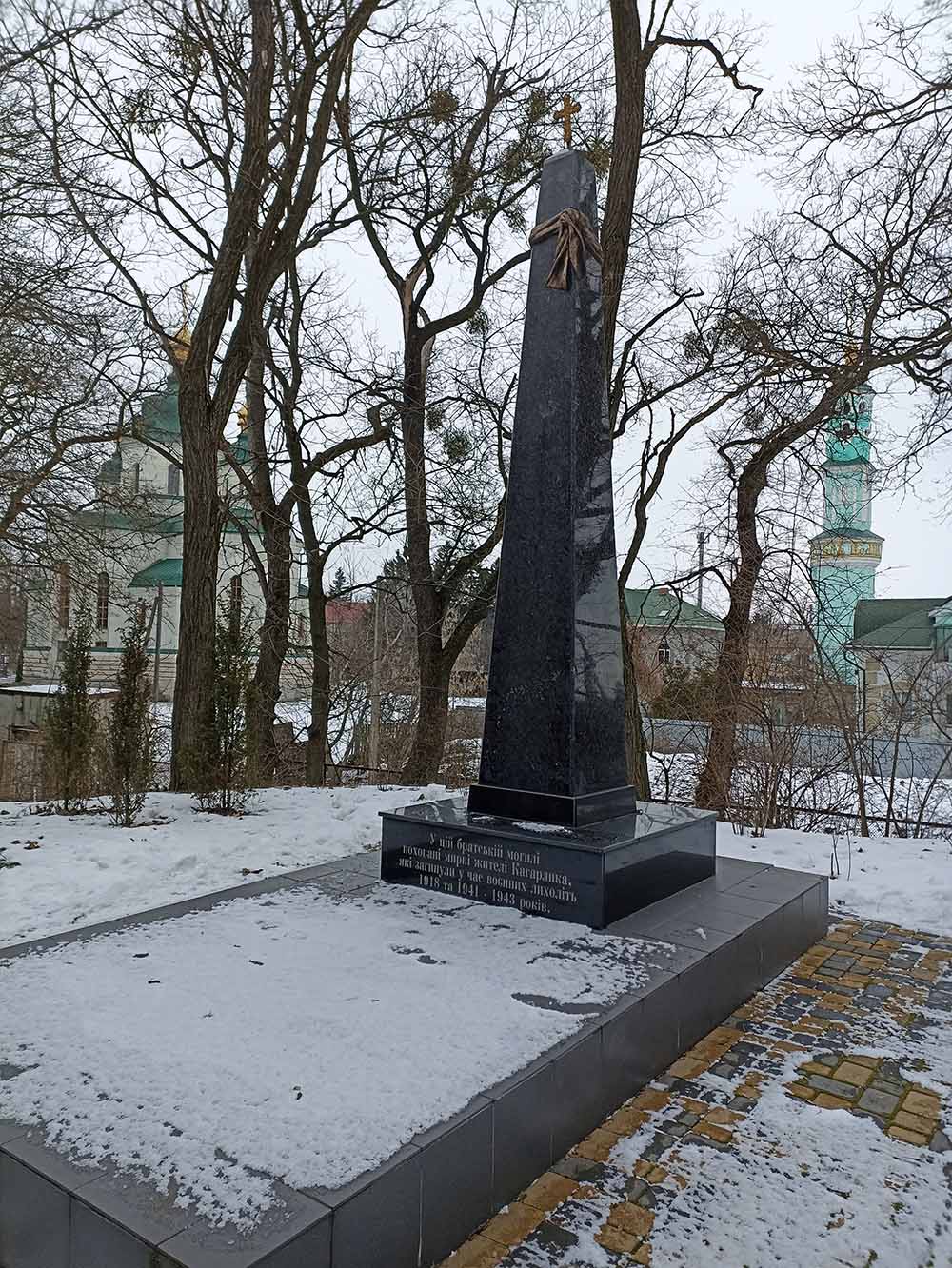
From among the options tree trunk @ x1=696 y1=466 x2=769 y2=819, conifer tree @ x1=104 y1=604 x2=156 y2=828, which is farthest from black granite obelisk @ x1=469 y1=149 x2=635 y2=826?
tree trunk @ x1=696 y1=466 x2=769 y2=819

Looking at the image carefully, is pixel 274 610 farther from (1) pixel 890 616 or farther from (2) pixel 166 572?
(2) pixel 166 572

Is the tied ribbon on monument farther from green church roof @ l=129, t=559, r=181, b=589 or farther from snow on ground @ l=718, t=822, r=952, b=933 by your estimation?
green church roof @ l=129, t=559, r=181, b=589

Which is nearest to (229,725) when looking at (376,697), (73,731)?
(73,731)

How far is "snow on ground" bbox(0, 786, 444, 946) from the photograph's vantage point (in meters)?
4.94

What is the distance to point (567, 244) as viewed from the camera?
4703 mm

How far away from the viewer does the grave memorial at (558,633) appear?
4.44 meters

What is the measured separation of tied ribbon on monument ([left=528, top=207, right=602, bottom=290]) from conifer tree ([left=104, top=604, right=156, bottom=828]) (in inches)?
183

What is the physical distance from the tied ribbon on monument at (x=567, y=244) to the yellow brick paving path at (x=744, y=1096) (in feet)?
11.6

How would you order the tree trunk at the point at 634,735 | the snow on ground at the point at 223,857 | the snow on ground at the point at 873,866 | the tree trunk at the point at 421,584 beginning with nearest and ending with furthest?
the snow on ground at the point at 223,857
the snow on ground at the point at 873,866
the tree trunk at the point at 634,735
the tree trunk at the point at 421,584

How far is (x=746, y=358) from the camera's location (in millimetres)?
10461

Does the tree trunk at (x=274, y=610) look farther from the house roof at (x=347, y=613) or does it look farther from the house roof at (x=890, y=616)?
the house roof at (x=890, y=616)

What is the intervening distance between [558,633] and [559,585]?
0.24 metres

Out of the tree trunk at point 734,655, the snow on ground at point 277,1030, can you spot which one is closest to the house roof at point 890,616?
the tree trunk at point 734,655

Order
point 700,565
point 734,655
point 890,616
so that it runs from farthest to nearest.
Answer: point 890,616 < point 700,565 < point 734,655
